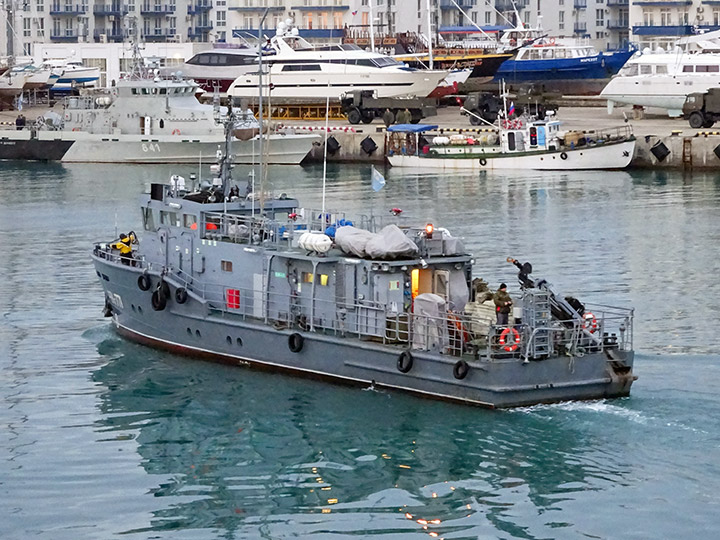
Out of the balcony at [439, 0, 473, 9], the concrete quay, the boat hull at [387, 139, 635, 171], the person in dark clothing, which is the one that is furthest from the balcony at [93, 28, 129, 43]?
the person in dark clothing

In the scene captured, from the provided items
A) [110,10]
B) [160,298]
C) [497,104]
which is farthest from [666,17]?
[160,298]

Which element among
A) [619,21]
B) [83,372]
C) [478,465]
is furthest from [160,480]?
[619,21]

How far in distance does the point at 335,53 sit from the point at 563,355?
65.1m

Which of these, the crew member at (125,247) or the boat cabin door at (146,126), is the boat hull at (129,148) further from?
the crew member at (125,247)

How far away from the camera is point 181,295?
32.6m

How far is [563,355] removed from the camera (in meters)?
28.1

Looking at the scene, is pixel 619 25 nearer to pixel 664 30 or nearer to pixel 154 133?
pixel 664 30

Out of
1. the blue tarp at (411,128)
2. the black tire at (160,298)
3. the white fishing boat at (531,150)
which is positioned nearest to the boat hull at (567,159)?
the white fishing boat at (531,150)

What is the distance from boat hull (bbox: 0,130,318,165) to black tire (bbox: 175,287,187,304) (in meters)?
41.9

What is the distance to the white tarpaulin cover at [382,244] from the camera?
29359 mm

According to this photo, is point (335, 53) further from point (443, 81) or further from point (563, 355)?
point (563, 355)

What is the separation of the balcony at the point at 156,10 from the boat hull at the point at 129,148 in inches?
1862

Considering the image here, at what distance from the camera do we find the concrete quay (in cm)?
7012

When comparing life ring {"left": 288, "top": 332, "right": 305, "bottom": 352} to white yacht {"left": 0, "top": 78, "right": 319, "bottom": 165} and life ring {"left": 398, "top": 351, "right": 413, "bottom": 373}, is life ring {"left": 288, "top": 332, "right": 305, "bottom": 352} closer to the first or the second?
life ring {"left": 398, "top": 351, "right": 413, "bottom": 373}
